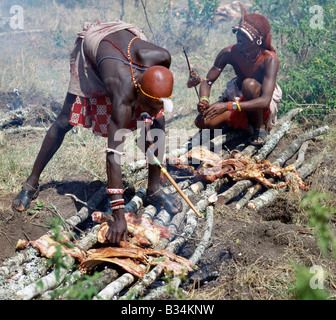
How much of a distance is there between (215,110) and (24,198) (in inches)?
92.0

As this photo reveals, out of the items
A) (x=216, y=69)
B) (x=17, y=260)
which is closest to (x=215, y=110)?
(x=216, y=69)

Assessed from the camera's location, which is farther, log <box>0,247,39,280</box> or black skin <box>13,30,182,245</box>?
black skin <box>13,30,182,245</box>

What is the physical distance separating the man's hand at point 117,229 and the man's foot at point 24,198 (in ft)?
3.96

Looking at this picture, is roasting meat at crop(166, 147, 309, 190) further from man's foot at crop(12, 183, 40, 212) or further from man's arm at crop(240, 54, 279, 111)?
man's foot at crop(12, 183, 40, 212)

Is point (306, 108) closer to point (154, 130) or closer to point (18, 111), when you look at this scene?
point (154, 130)

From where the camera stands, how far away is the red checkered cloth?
3580 mm

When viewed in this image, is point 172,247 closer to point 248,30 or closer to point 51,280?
point 51,280

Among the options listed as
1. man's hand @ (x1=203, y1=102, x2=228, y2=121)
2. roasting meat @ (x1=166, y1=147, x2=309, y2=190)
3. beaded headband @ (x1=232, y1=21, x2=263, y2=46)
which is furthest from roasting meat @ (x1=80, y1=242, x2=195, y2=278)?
beaded headband @ (x1=232, y1=21, x2=263, y2=46)

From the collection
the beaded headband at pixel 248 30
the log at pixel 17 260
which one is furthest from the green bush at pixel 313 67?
the log at pixel 17 260

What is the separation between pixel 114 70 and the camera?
3.01 metres

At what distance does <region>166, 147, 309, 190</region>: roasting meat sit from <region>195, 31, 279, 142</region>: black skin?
0.61 metres

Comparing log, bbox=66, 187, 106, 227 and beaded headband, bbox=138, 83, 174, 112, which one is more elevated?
beaded headband, bbox=138, 83, 174, 112

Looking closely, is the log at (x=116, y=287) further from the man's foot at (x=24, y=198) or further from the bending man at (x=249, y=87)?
the bending man at (x=249, y=87)
